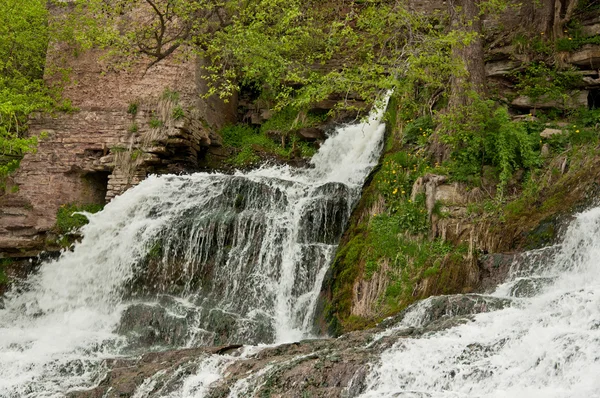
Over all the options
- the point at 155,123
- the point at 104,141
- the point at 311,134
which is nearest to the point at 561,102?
the point at 311,134

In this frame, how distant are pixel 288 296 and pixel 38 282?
592 centimetres

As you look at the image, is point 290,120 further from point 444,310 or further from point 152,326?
point 444,310

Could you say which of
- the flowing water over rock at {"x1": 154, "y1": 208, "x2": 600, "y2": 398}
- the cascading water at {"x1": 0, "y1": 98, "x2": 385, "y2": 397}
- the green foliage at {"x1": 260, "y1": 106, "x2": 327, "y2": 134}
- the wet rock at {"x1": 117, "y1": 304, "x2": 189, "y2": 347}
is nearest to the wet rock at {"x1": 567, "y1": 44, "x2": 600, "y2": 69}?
the cascading water at {"x1": 0, "y1": 98, "x2": 385, "y2": 397}

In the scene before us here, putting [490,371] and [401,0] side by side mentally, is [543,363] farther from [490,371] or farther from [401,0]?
[401,0]

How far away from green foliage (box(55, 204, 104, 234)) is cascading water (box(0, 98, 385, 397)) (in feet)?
1.19

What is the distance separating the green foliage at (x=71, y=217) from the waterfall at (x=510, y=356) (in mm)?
10563

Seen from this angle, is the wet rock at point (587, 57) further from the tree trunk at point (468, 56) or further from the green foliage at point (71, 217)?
the green foliage at point (71, 217)

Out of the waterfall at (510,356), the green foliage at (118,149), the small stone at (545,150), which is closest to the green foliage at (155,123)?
the green foliage at (118,149)

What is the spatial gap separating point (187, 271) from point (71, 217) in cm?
395

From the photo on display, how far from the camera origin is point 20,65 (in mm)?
19625

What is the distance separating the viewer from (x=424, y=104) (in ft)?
44.5

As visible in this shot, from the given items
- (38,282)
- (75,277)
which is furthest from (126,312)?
(38,282)

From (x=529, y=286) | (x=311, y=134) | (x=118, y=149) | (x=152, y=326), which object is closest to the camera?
(x=529, y=286)

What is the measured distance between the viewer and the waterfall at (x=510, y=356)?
18.4 feet
